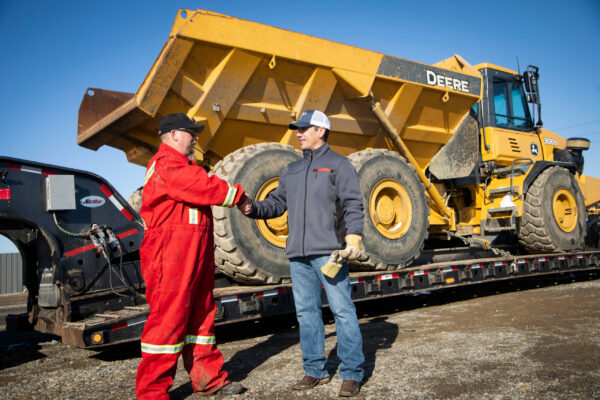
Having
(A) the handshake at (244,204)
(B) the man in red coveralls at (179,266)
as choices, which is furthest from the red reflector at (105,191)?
(A) the handshake at (244,204)

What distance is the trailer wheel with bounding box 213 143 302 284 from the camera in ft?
14.8

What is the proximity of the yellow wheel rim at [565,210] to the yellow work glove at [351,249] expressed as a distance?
549 cm

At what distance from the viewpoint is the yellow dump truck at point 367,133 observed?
180 inches

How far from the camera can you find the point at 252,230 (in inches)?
182

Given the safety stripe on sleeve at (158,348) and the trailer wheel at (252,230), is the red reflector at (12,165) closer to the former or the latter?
the trailer wheel at (252,230)

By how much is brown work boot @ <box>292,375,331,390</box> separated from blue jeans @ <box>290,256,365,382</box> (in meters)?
0.02

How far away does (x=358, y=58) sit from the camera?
5340mm

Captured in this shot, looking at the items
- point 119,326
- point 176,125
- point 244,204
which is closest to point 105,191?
point 119,326

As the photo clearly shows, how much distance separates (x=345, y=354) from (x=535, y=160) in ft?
20.7

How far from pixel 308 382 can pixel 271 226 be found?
80.5 inches

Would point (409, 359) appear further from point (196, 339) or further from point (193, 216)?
point (193, 216)

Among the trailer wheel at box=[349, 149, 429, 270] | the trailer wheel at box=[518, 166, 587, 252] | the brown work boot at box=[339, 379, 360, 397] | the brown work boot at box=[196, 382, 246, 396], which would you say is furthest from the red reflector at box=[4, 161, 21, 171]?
the trailer wheel at box=[518, 166, 587, 252]

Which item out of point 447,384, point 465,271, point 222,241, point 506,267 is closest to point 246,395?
point 447,384

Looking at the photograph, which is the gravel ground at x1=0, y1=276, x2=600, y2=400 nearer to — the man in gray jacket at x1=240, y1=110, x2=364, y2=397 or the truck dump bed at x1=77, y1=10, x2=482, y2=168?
the man in gray jacket at x1=240, y1=110, x2=364, y2=397
